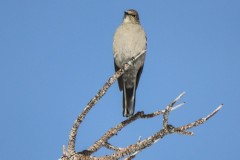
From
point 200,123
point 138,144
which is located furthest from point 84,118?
point 200,123

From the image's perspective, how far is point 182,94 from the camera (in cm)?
499

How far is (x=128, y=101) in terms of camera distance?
7805 mm

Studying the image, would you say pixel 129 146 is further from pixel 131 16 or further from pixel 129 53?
pixel 131 16

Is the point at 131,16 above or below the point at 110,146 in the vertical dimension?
above

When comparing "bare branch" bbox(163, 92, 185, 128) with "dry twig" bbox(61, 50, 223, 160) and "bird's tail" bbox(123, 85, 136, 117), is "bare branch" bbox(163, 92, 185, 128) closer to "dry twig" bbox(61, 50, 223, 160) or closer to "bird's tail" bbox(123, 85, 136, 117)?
"dry twig" bbox(61, 50, 223, 160)

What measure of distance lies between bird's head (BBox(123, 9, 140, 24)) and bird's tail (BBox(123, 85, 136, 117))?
1617 millimetres

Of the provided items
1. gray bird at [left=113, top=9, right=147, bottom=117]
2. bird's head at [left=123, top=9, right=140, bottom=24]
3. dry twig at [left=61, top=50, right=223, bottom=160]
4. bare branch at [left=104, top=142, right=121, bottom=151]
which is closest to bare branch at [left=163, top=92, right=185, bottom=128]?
dry twig at [left=61, top=50, right=223, bottom=160]

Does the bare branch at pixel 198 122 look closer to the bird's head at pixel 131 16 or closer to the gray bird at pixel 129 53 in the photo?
the gray bird at pixel 129 53

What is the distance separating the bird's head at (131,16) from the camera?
8.95 meters

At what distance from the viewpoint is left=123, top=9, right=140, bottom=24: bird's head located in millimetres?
8953

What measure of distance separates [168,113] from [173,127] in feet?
0.60

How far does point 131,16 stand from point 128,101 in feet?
7.07

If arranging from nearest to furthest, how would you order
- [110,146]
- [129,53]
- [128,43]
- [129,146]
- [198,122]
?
[198,122], [129,146], [110,146], [129,53], [128,43]

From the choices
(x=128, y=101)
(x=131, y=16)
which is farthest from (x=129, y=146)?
(x=131, y=16)
